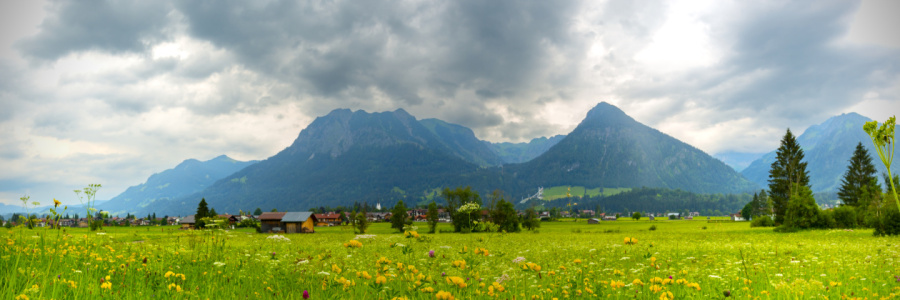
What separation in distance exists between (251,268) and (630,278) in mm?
7929

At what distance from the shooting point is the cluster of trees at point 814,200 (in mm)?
33484

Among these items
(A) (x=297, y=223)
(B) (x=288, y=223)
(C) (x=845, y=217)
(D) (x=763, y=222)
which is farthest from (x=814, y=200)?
(B) (x=288, y=223)

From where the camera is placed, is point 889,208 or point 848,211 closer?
point 889,208

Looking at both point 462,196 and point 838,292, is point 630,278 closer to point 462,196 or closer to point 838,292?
point 838,292

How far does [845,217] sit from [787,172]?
786 inches

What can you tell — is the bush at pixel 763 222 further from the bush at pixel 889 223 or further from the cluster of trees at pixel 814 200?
the bush at pixel 889 223

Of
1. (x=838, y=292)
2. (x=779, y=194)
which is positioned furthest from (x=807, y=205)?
(x=838, y=292)

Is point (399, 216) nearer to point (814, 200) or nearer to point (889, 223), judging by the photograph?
point (814, 200)

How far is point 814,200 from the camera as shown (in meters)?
40.7

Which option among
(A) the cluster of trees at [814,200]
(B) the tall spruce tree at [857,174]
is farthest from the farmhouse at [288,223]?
(B) the tall spruce tree at [857,174]

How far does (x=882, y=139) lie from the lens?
402 cm

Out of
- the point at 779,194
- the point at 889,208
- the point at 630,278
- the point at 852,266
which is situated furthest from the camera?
the point at 779,194

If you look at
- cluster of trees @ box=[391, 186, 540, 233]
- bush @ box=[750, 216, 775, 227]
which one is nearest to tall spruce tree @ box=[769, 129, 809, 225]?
bush @ box=[750, 216, 775, 227]

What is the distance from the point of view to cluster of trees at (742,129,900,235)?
110ft
